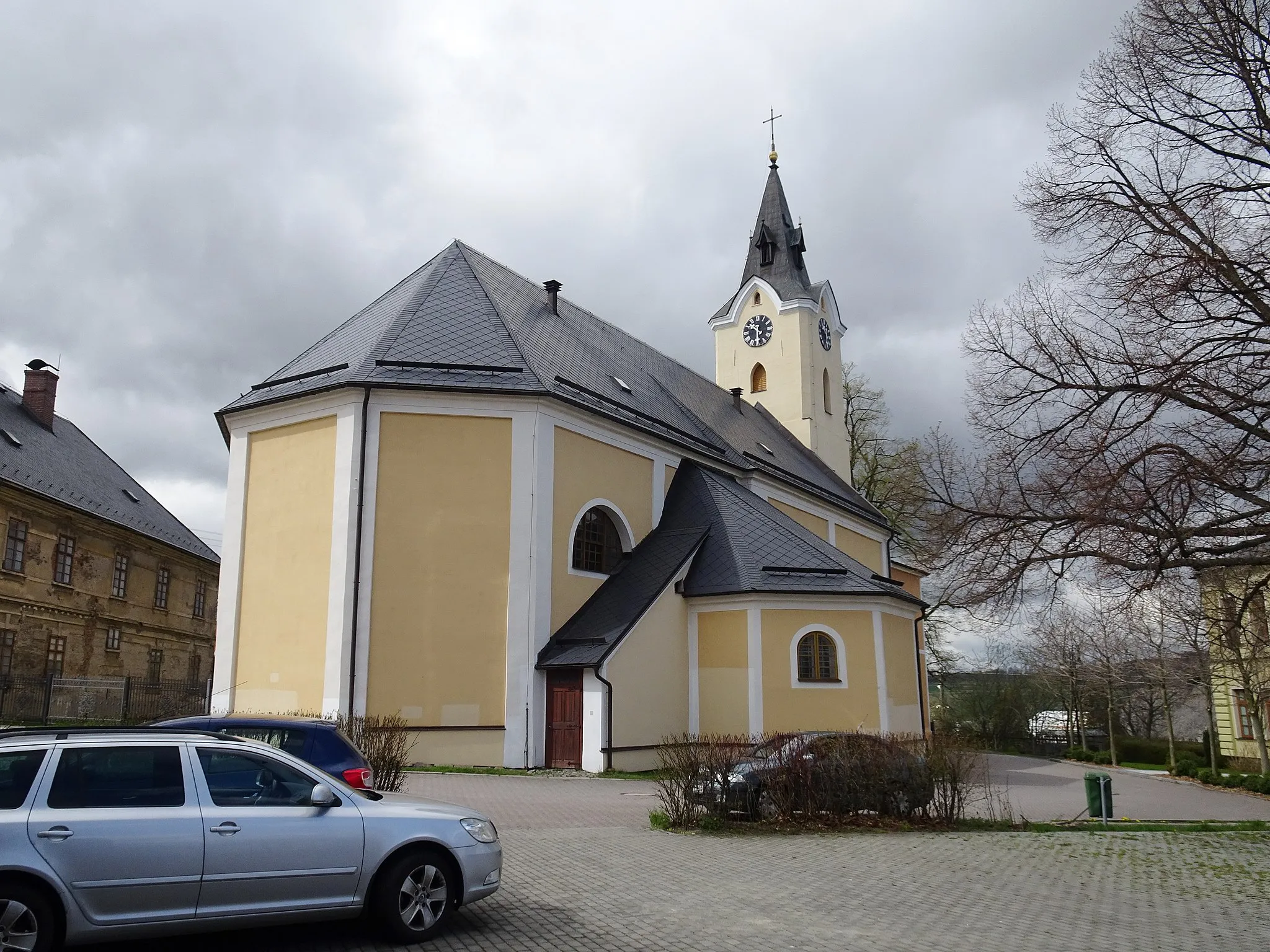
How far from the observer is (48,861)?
19.0 feet


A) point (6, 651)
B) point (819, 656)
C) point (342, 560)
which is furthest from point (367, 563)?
point (6, 651)

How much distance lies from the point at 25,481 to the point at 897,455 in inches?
1365

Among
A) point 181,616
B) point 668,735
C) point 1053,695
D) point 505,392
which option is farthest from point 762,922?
point 1053,695

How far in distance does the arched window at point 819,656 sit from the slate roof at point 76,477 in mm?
25296

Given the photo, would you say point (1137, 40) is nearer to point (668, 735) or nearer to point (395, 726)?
point (395, 726)

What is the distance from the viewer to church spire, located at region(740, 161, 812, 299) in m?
42.5

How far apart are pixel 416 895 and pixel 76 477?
116 ft

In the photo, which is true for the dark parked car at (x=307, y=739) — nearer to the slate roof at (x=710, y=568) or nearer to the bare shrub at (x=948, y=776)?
the bare shrub at (x=948, y=776)

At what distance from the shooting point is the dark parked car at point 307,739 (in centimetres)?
1015

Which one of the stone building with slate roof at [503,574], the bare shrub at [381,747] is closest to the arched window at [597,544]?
the stone building with slate roof at [503,574]

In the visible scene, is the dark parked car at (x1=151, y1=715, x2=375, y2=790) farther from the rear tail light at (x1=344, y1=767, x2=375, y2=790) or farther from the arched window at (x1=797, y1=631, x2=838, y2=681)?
the arched window at (x1=797, y1=631, x2=838, y2=681)

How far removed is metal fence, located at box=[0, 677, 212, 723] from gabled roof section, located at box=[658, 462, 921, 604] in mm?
13515

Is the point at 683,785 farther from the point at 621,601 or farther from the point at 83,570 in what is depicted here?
the point at 83,570

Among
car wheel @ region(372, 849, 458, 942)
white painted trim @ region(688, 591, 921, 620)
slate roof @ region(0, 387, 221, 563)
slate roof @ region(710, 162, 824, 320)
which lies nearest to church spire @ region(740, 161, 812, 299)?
slate roof @ region(710, 162, 824, 320)
